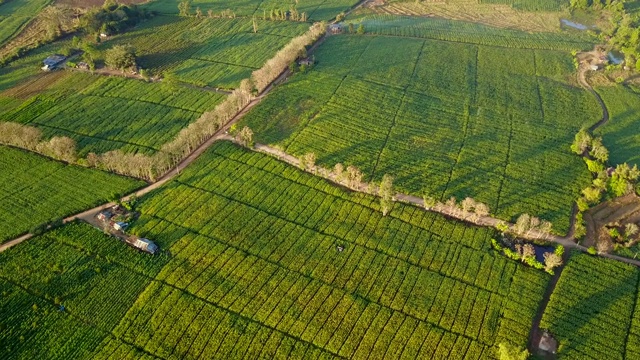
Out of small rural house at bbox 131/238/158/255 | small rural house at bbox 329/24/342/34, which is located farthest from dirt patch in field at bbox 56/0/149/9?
small rural house at bbox 131/238/158/255

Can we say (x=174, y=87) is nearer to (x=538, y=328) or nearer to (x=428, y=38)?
(x=428, y=38)

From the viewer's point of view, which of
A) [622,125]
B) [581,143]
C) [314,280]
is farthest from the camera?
[622,125]

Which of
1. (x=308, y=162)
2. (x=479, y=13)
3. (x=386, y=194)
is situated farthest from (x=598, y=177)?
(x=479, y=13)

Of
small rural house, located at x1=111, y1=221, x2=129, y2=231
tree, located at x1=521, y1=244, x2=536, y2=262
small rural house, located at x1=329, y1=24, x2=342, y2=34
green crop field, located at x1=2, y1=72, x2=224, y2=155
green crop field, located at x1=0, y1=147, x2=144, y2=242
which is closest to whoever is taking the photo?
tree, located at x1=521, y1=244, x2=536, y2=262

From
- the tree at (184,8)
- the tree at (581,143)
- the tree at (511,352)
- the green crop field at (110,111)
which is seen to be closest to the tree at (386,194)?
the tree at (511,352)

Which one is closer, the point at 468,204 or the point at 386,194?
the point at 468,204

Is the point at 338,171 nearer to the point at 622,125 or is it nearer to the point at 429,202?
the point at 429,202

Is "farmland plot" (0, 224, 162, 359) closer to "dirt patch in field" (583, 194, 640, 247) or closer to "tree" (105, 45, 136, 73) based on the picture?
"tree" (105, 45, 136, 73)
